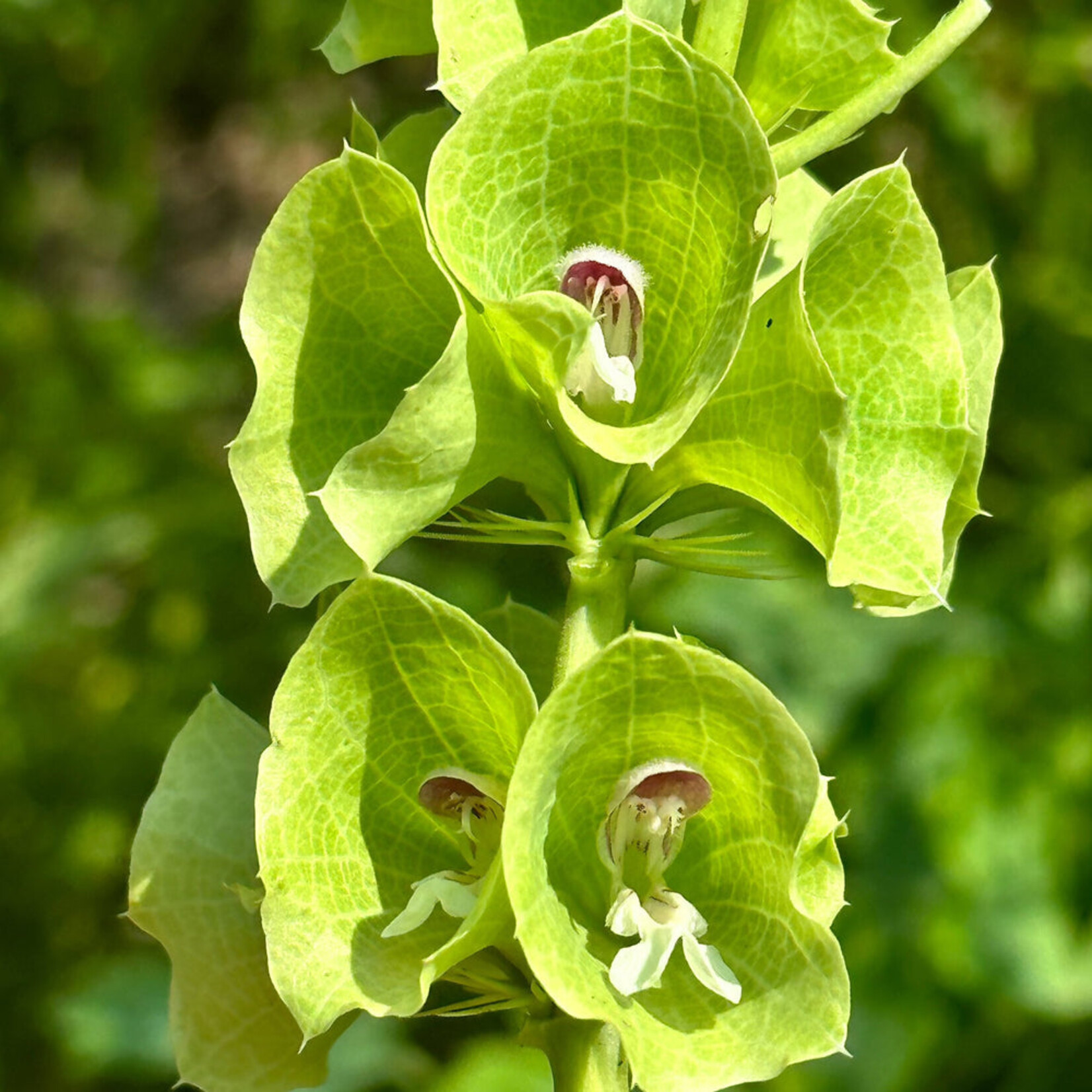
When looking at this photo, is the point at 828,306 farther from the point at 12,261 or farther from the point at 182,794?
the point at 12,261

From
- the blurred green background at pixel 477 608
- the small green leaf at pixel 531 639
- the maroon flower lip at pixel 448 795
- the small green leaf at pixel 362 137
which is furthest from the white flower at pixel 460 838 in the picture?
the blurred green background at pixel 477 608

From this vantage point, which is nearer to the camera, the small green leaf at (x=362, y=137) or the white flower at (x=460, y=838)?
the white flower at (x=460, y=838)

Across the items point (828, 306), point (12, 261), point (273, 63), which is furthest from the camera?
point (12, 261)

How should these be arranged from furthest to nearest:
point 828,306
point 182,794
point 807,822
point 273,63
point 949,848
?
point 273,63 → point 949,848 → point 182,794 → point 828,306 → point 807,822

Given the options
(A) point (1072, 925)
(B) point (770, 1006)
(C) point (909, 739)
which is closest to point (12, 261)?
(C) point (909, 739)

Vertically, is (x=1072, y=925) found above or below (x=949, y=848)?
below

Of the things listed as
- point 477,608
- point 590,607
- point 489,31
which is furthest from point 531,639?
point 477,608

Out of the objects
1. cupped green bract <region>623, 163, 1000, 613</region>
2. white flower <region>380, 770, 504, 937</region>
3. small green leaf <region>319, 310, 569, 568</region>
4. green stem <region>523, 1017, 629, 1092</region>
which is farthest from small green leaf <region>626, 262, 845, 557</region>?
green stem <region>523, 1017, 629, 1092</region>

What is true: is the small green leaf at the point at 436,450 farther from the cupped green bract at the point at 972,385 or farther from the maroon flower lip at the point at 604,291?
the cupped green bract at the point at 972,385
